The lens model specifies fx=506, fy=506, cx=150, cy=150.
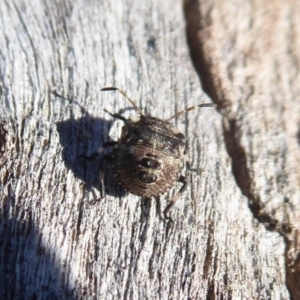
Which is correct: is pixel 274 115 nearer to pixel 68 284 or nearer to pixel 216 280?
pixel 216 280

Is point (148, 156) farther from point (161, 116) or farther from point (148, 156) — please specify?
point (161, 116)

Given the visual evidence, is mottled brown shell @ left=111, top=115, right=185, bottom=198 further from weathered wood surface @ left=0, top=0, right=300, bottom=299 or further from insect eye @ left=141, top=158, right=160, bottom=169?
weathered wood surface @ left=0, top=0, right=300, bottom=299

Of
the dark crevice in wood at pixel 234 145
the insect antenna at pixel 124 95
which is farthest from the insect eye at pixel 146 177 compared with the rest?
the dark crevice in wood at pixel 234 145

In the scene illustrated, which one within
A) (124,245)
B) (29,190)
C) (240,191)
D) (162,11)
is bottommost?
(124,245)

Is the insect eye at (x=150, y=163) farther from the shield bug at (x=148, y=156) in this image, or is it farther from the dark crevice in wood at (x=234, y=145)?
the dark crevice in wood at (x=234, y=145)

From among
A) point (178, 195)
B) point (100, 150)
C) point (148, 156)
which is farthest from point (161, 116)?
point (178, 195)

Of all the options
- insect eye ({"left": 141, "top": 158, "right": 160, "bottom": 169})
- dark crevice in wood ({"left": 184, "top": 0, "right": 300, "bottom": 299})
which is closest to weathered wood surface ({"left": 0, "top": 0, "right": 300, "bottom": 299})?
dark crevice in wood ({"left": 184, "top": 0, "right": 300, "bottom": 299})

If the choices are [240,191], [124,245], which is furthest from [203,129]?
[124,245]
